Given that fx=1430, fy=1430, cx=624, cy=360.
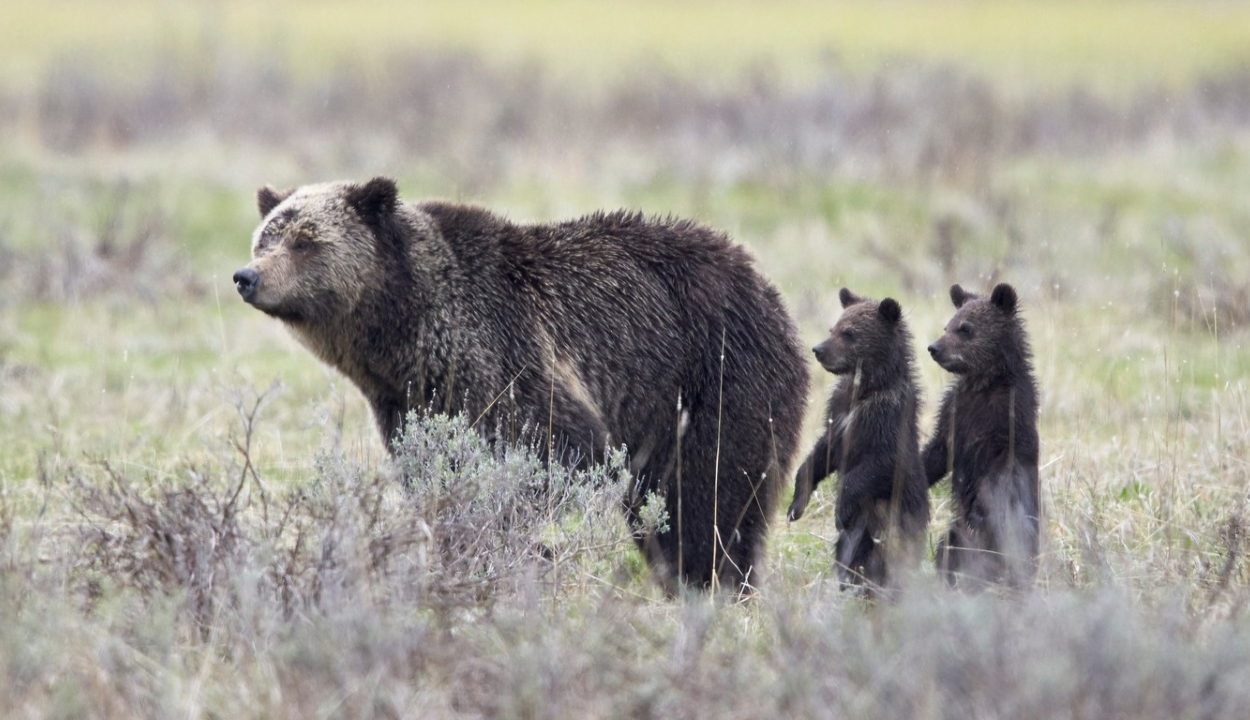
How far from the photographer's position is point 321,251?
661cm

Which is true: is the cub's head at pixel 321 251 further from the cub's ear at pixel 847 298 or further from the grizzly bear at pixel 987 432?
the grizzly bear at pixel 987 432

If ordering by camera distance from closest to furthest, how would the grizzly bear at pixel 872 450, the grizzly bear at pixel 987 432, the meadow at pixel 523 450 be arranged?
the meadow at pixel 523 450, the grizzly bear at pixel 987 432, the grizzly bear at pixel 872 450

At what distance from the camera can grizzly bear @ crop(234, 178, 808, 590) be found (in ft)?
21.3

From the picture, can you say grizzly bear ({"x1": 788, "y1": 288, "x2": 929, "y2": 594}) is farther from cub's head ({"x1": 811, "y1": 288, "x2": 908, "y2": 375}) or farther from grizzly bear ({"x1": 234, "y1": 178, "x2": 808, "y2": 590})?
grizzly bear ({"x1": 234, "y1": 178, "x2": 808, "y2": 590})

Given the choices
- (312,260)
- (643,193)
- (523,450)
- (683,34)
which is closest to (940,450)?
(523,450)

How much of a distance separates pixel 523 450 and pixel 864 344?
1.56 m

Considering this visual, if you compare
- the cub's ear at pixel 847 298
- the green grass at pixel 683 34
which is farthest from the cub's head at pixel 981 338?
the green grass at pixel 683 34

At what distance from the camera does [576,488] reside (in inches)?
230

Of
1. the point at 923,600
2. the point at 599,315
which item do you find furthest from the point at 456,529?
the point at 923,600

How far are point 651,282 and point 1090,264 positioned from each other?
8.93 metres

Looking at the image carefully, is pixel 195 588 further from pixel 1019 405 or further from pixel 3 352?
pixel 3 352

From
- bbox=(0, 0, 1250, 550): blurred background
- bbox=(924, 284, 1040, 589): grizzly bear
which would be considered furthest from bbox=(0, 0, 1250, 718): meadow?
bbox=(924, 284, 1040, 589): grizzly bear

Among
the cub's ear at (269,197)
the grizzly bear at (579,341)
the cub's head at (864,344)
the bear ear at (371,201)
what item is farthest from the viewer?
the cub's ear at (269,197)

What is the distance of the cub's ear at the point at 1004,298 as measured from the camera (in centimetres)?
603
